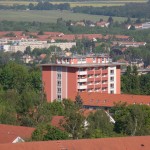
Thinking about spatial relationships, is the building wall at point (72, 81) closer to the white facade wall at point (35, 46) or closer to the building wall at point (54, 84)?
the building wall at point (54, 84)

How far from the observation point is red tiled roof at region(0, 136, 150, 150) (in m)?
23.0

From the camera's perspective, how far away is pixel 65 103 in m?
37.8

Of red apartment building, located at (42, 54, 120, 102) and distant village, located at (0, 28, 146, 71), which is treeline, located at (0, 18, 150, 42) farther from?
red apartment building, located at (42, 54, 120, 102)

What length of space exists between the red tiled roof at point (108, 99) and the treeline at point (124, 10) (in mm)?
78464

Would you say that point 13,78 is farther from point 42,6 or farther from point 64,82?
point 42,6

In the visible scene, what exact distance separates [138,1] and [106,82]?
90.8 m

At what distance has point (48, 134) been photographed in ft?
90.2

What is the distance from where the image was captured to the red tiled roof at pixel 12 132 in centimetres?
2879

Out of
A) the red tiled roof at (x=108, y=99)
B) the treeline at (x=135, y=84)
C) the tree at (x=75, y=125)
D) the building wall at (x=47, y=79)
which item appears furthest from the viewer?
the treeline at (x=135, y=84)

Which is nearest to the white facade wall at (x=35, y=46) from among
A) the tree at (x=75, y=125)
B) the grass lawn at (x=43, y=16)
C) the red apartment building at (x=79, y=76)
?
the grass lawn at (x=43, y=16)

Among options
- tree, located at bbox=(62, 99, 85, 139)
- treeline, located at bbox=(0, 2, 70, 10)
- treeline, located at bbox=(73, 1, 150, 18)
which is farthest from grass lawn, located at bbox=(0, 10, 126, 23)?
tree, located at bbox=(62, 99, 85, 139)

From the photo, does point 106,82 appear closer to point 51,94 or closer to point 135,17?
point 51,94

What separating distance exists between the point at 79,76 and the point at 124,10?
3128 inches

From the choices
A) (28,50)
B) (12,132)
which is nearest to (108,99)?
(12,132)
